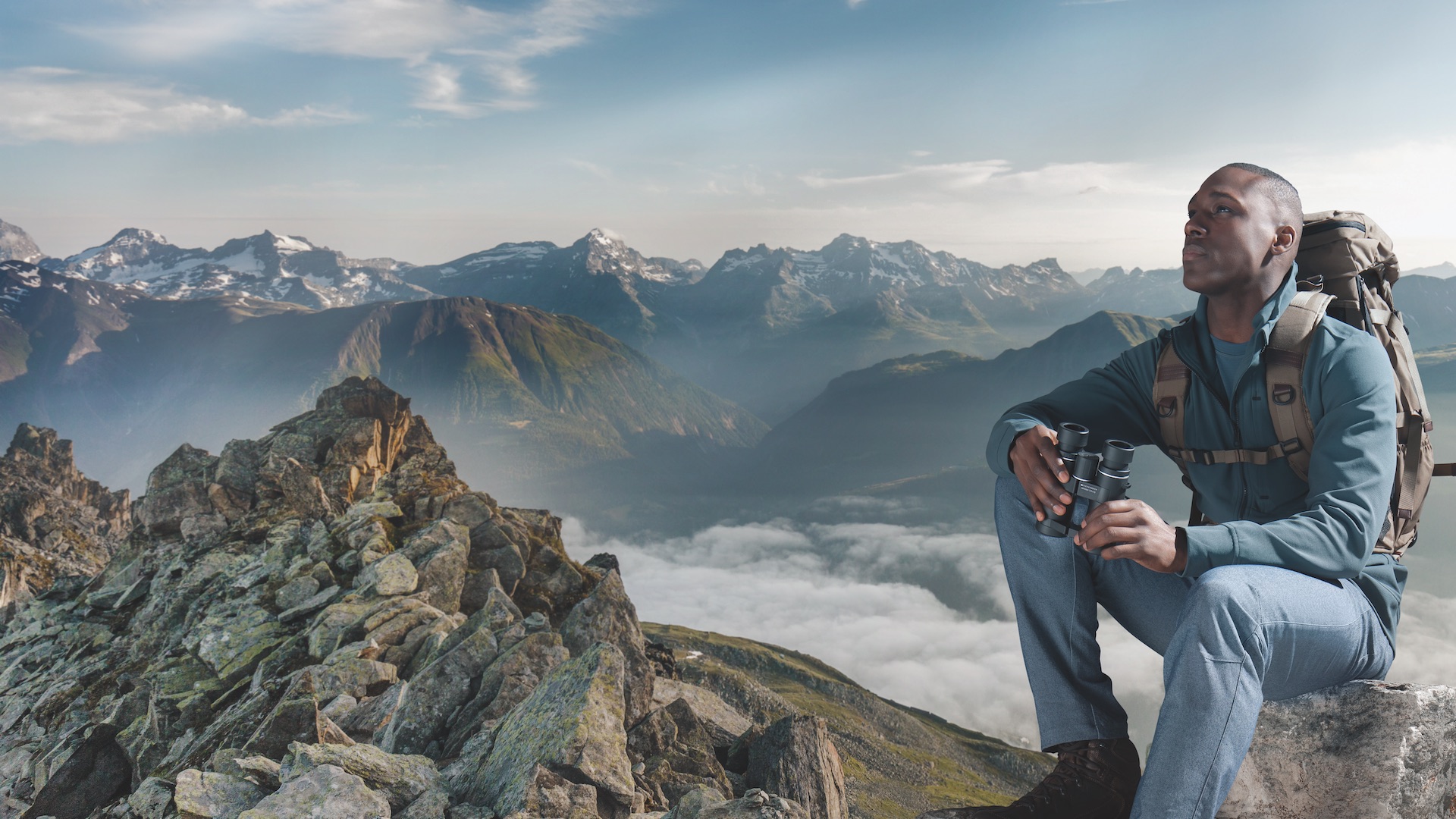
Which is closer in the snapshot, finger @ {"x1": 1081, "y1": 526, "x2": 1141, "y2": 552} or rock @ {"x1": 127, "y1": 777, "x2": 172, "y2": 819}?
finger @ {"x1": 1081, "y1": 526, "x2": 1141, "y2": 552}

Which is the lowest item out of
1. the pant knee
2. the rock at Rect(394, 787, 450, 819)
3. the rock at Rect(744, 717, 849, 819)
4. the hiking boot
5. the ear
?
the rock at Rect(744, 717, 849, 819)

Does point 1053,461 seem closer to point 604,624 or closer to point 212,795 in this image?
point 212,795

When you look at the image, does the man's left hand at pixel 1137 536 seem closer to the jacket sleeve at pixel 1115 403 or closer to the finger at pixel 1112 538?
the finger at pixel 1112 538

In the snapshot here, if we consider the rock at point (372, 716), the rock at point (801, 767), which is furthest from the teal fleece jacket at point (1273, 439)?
the rock at point (372, 716)

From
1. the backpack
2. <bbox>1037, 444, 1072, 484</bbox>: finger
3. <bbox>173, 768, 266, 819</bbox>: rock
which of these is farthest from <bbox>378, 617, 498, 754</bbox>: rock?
the backpack

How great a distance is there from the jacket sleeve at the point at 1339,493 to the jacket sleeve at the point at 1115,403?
1616mm

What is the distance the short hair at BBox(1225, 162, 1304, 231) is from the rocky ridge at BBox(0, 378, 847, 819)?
7.38 metres

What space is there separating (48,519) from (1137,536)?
136 m

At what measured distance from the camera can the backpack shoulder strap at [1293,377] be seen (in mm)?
5895

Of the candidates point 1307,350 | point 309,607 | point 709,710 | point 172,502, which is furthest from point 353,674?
point 172,502

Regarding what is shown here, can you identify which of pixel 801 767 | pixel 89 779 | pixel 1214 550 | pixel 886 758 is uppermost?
pixel 1214 550

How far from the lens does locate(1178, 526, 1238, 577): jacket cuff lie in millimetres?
5066

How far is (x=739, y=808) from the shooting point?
788cm

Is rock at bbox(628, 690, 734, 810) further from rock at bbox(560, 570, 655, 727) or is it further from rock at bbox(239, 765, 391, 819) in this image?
rock at bbox(239, 765, 391, 819)
